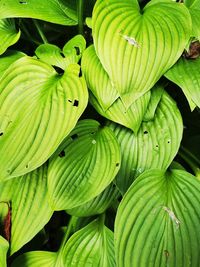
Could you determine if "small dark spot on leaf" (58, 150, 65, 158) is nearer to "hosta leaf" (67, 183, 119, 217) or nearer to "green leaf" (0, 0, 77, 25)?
"hosta leaf" (67, 183, 119, 217)

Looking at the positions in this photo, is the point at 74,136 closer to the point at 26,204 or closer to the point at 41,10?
the point at 26,204

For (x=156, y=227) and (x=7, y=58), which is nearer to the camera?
(x=156, y=227)

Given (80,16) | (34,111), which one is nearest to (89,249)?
(34,111)

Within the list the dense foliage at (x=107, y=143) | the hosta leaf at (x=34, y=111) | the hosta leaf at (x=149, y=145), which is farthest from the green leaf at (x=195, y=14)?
the hosta leaf at (x=34, y=111)

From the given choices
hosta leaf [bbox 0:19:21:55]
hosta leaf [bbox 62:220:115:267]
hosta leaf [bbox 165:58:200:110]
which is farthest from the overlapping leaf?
hosta leaf [bbox 0:19:21:55]

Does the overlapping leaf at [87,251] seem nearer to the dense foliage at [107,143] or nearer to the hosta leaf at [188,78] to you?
the dense foliage at [107,143]

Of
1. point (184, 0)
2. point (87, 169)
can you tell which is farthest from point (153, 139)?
point (184, 0)
